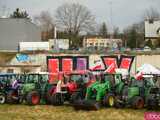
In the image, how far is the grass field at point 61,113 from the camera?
62.7 ft

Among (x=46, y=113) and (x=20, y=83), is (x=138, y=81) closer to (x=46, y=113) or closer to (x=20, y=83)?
(x=46, y=113)

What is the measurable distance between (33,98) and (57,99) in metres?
1.36

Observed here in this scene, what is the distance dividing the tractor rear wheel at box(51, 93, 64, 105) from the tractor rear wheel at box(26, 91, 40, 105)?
943 millimetres

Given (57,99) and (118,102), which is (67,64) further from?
(118,102)

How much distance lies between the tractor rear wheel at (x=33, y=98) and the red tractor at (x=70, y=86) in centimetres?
80

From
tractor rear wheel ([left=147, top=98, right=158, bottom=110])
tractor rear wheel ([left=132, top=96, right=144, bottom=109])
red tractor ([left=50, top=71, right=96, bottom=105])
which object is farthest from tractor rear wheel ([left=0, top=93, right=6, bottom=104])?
tractor rear wheel ([left=147, top=98, right=158, bottom=110])

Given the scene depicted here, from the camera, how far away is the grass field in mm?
19109

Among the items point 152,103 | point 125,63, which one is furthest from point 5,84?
point 125,63

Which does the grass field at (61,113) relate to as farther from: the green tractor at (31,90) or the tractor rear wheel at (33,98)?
the green tractor at (31,90)

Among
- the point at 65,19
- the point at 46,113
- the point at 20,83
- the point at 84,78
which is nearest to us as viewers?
the point at 46,113

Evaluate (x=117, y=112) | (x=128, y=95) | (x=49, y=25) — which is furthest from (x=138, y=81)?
(x=49, y=25)

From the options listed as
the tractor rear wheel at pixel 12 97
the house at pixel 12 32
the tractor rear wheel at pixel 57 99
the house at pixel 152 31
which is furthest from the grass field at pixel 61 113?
the house at pixel 152 31

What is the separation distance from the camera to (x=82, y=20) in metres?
109

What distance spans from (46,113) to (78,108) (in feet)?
5.95
